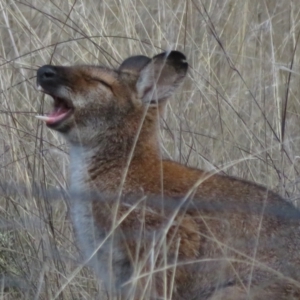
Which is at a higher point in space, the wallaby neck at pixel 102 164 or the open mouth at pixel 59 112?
the open mouth at pixel 59 112

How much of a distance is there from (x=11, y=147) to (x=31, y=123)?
624mm

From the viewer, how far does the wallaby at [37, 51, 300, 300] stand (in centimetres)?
444

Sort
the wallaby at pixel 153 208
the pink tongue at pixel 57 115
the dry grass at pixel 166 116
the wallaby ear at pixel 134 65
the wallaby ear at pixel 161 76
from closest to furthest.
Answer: the wallaby at pixel 153 208, the pink tongue at pixel 57 115, the wallaby ear at pixel 161 76, the wallaby ear at pixel 134 65, the dry grass at pixel 166 116

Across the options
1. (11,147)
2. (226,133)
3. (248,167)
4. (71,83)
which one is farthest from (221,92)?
(71,83)

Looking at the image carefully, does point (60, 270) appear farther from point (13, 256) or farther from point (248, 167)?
point (248, 167)

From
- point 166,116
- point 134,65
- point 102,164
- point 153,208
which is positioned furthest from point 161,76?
point 166,116

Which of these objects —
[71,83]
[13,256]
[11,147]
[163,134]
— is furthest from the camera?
[163,134]

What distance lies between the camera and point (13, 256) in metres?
5.40

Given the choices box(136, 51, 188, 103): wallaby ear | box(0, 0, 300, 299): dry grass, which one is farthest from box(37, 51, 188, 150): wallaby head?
box(0, 0, 300, 299): dry grass

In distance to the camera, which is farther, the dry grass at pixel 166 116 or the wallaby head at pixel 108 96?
the dry grass at pixel 166 116

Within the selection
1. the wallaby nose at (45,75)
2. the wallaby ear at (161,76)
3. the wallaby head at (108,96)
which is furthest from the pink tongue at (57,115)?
the wallaby ear at (161,76)

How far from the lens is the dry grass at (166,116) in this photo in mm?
5230

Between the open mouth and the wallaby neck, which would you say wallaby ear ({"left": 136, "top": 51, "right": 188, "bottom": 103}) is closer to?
the wallaby neck

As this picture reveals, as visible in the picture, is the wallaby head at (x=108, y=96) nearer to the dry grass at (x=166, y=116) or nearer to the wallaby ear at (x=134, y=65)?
the wallaby ear at (x=134, y=65)
